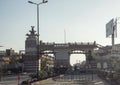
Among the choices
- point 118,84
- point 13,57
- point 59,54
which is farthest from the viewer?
point 13,57

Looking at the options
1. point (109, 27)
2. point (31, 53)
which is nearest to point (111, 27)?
point (109, 27)

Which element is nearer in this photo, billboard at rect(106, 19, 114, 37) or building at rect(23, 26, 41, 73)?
billboard at rect(106, 19, 114, 37)

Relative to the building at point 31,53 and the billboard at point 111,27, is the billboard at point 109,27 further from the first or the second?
the building at point 31,53

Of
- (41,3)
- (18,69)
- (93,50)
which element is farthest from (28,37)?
(41,3)

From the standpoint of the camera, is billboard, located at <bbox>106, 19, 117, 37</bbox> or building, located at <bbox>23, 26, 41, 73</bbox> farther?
building, located at <bbox>23, 26, 41, 73</bbox>

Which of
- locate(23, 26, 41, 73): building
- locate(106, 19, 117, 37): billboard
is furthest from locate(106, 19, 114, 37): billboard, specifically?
locate(23, 26, 41, 73): building

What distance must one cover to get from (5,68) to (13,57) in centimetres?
1199

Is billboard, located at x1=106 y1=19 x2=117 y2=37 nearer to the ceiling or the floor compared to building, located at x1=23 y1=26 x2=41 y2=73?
nearer to the ceiling

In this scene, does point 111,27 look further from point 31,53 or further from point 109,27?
point 31,53

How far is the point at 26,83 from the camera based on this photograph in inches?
1292

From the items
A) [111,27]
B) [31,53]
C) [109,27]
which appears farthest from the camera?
[31,53]

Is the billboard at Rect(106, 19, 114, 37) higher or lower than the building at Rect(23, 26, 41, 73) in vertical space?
higher

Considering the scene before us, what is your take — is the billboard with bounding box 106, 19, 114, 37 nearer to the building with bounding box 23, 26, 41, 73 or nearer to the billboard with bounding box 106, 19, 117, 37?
the billboard with bounding box 106, 19, 117, 37

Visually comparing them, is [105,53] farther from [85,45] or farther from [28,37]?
[28,37]
